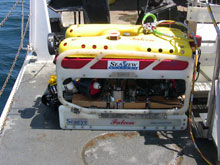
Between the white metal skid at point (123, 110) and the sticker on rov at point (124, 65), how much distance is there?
48 mm

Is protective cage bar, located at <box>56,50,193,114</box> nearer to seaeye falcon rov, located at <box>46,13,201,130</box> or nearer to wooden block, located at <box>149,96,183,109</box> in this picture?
seaeye falcon rov, located at <box>46,13,201,130</box>

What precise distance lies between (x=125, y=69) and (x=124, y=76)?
0.09 metres

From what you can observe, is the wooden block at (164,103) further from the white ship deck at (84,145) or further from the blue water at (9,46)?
the blue water at (9,46)

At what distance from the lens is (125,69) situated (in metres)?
3.29

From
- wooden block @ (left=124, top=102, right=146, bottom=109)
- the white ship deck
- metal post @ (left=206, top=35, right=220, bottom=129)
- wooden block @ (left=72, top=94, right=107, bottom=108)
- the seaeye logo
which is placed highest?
metal post @ (left=206, top=35, right=220, bottom=129)

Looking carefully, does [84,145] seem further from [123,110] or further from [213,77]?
[213,77]

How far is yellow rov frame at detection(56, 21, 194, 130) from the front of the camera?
128 inches

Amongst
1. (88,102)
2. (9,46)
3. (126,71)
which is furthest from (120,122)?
(9,46)

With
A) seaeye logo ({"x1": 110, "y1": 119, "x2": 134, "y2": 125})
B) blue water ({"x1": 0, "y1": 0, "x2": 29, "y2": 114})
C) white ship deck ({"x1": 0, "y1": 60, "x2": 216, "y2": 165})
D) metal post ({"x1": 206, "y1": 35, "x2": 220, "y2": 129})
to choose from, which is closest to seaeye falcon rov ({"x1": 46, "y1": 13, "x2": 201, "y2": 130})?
seaeye logo ({"x1": 110, "y1": 119, "x2": 134, "y2": 125})

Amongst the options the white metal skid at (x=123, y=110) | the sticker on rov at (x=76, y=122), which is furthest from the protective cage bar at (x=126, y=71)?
the sticker on rov at (x=76, y=122)

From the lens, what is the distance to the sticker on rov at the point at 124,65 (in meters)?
3.26

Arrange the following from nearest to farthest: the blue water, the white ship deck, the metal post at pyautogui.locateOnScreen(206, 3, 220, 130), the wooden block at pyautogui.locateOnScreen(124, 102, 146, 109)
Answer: the metal post at pyautogui.locateOnScreen(206, 3, 220, 130) < the white ship deck < the wooden block at pyautogui.locateOnScreen(124, 102, 146, 109) < the blue water

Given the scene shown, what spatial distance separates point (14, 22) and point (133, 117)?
11.7m

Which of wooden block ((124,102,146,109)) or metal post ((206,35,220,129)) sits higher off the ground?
metal post ((206,35,220,129))
